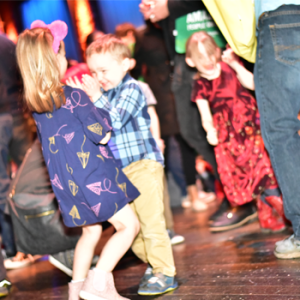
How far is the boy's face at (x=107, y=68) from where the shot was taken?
181 centimetres

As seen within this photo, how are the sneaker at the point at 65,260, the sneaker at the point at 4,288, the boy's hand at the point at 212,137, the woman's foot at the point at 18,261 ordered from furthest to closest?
the woman's foot at the point at 18,261, the boy's hand at the point at 212,137, the sneaker at the point at 65,260, the sneaker at the point at 4,288

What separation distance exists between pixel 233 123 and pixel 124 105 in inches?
30.9

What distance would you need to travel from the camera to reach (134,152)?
177cm

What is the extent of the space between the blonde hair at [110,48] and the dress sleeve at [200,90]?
2.02 feet

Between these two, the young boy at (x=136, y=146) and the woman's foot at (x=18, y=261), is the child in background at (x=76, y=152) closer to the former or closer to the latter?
the young boy at (x=136, y=146)


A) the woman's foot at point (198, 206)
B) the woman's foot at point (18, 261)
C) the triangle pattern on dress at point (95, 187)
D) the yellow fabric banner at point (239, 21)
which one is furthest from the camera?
the woman's foot at point (198, 206)

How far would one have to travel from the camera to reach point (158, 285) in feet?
5.34

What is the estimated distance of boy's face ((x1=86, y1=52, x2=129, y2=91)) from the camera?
181cm

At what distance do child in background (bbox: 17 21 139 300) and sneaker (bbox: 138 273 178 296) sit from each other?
140 mm

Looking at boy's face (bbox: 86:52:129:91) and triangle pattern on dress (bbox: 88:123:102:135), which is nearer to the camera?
triangle pattern on dress (bbox: 88:123:102:135)

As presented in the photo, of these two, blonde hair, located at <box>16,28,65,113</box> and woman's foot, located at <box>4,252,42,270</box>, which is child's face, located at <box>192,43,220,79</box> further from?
woman's foot, located at <box>4,252,42,270</box>

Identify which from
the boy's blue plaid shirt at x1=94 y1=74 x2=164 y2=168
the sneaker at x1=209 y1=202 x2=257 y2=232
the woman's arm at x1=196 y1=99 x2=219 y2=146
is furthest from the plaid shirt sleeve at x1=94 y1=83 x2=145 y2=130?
the sneaker at x1=209 y1=202 x2=257 y2=232

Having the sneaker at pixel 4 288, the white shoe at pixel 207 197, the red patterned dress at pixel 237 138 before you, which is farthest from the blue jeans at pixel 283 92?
the white shoe at pixel 207 197

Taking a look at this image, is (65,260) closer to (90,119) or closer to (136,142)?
(136,142)
